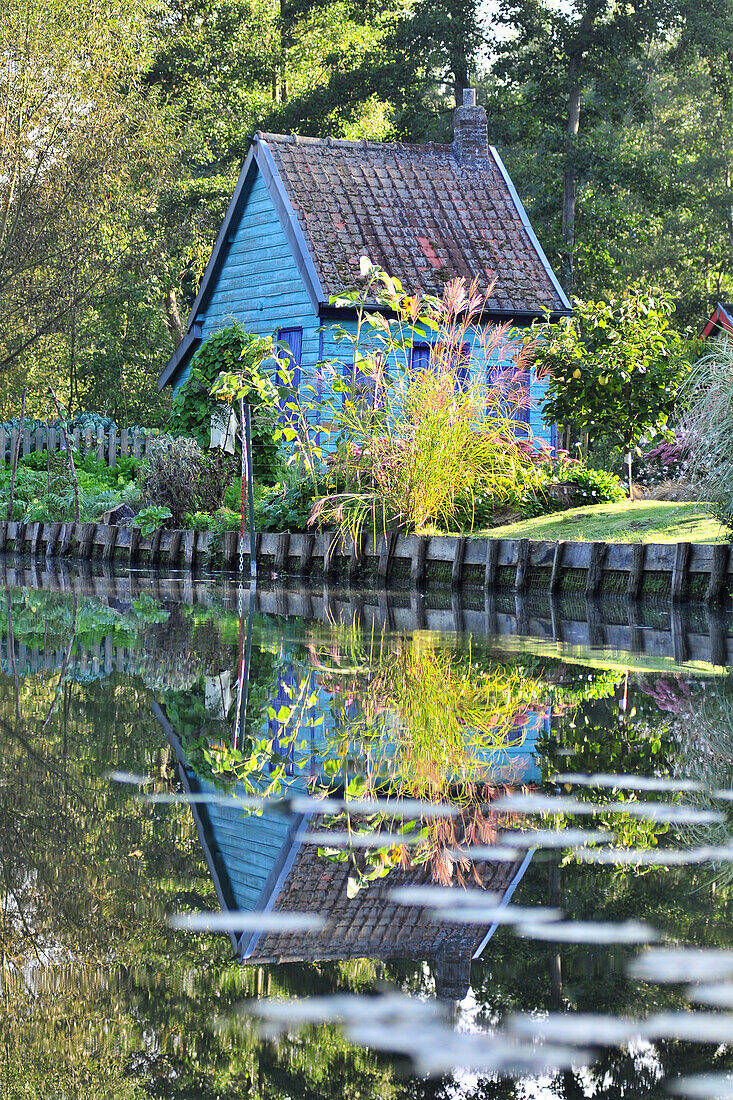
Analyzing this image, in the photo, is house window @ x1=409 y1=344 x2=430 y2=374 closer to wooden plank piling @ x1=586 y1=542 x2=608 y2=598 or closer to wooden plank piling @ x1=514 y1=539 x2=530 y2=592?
wooden plank piling @ x1=514 y1=539 x2=530 y2=592

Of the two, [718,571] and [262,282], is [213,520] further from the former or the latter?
[262,282]

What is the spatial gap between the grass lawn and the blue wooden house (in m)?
7.34

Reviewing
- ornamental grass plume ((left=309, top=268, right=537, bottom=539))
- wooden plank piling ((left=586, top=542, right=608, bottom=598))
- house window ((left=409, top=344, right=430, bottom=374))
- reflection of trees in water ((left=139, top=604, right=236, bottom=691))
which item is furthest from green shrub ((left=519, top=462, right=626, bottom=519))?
reflection of trees in water ((left=139, top=604, right=236, bottom=691))

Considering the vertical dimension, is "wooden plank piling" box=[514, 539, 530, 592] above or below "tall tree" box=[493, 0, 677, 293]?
below

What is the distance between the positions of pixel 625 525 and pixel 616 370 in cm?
349

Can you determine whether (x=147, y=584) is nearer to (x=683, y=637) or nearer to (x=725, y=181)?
(x=683, y=637)

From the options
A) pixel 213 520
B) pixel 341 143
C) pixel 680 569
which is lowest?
pixel 213 520

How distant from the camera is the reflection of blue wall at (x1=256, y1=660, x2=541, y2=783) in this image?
4.73 meters

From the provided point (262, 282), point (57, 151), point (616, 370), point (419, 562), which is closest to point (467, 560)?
point (419, 562)

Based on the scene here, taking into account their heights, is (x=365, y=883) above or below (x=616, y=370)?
below

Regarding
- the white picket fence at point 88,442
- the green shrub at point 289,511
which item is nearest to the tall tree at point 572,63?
the white picket fence at point 88,442

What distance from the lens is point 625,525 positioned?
13.8 meters

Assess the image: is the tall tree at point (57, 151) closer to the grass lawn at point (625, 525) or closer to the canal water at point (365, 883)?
the grass lawn at point (625, 525)

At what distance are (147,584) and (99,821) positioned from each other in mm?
9938
